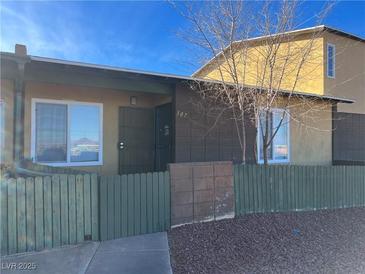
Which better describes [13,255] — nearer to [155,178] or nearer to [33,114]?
[155,178]

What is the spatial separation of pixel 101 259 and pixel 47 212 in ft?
3.53

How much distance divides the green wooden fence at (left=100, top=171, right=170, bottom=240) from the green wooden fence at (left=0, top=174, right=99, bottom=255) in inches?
6.9

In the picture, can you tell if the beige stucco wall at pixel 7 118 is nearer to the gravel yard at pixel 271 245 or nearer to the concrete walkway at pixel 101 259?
the concrete walkway at pixel 101 259

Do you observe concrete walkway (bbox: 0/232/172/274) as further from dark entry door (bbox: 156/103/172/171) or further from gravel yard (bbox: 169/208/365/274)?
dark entry door (bbox: 156/103/172/171)

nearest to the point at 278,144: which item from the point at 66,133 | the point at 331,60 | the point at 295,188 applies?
the point at 295,188

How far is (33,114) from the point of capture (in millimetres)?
7262

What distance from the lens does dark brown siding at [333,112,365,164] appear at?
11.7m

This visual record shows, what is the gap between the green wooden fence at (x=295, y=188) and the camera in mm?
6609

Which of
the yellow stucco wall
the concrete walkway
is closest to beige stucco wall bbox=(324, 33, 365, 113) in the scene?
the yellow stucco wall

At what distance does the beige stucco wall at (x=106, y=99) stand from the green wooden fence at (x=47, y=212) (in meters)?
3.20

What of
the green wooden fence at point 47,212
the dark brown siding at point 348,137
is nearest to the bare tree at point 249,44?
the green wooden fence at point 47,212

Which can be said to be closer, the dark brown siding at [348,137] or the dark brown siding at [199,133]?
the dark brown siding at [199,133]

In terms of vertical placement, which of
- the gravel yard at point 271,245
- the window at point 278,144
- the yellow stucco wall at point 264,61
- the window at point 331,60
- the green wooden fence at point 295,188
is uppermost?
the window at point 331,60

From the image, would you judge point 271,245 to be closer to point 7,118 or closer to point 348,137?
point 7,118
